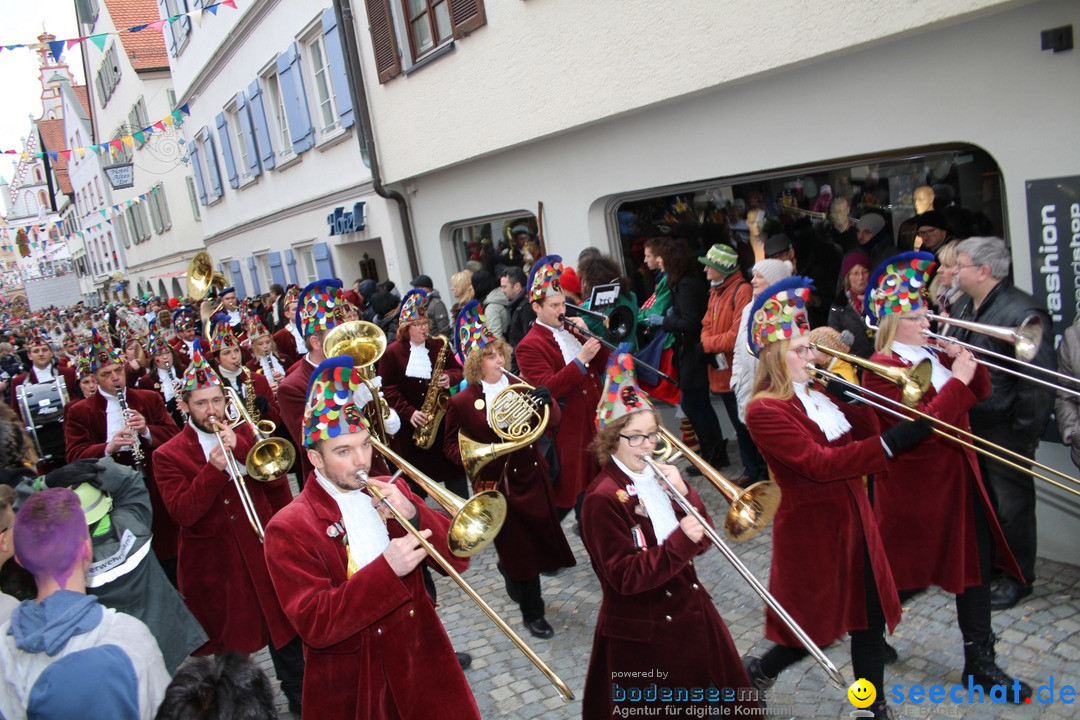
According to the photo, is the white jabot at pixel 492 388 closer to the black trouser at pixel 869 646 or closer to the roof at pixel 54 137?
the black trouser at pixel 869 646

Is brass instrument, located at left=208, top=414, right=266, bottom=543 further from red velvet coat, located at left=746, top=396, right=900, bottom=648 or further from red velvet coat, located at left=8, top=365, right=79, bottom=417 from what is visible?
red velvet coat, located at left=8, top=365, right=79, bottom=417

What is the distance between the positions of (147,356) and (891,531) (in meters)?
8.65

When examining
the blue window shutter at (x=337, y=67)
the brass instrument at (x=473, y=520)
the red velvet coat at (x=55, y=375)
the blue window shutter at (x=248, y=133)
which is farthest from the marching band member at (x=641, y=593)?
the blue window shutter at (x=248, y=133)

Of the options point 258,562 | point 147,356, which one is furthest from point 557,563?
point 147,356

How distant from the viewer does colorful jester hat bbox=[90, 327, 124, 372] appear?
5887 millimetres

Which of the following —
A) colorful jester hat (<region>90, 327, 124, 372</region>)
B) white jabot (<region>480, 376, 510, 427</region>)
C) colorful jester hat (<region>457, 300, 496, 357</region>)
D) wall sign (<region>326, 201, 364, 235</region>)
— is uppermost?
wall sign (<region>326, 201, 364, 235</region>)

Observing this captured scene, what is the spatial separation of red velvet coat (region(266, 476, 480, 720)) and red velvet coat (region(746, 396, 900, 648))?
4.63 feet

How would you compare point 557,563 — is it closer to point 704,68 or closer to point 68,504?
point 68,504

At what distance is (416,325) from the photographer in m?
6.41

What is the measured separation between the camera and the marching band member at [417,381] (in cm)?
630

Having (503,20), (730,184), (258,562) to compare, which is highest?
(503,20)

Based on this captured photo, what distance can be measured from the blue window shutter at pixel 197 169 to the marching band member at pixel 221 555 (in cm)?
2042

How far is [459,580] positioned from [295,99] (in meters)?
12.8

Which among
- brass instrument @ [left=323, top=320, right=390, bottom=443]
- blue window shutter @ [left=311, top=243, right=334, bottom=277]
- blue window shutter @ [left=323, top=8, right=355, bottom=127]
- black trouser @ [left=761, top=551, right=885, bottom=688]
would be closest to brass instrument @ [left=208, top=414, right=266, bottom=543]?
brass instrument @ [left=323, top=320, right=390, bottom=443]
